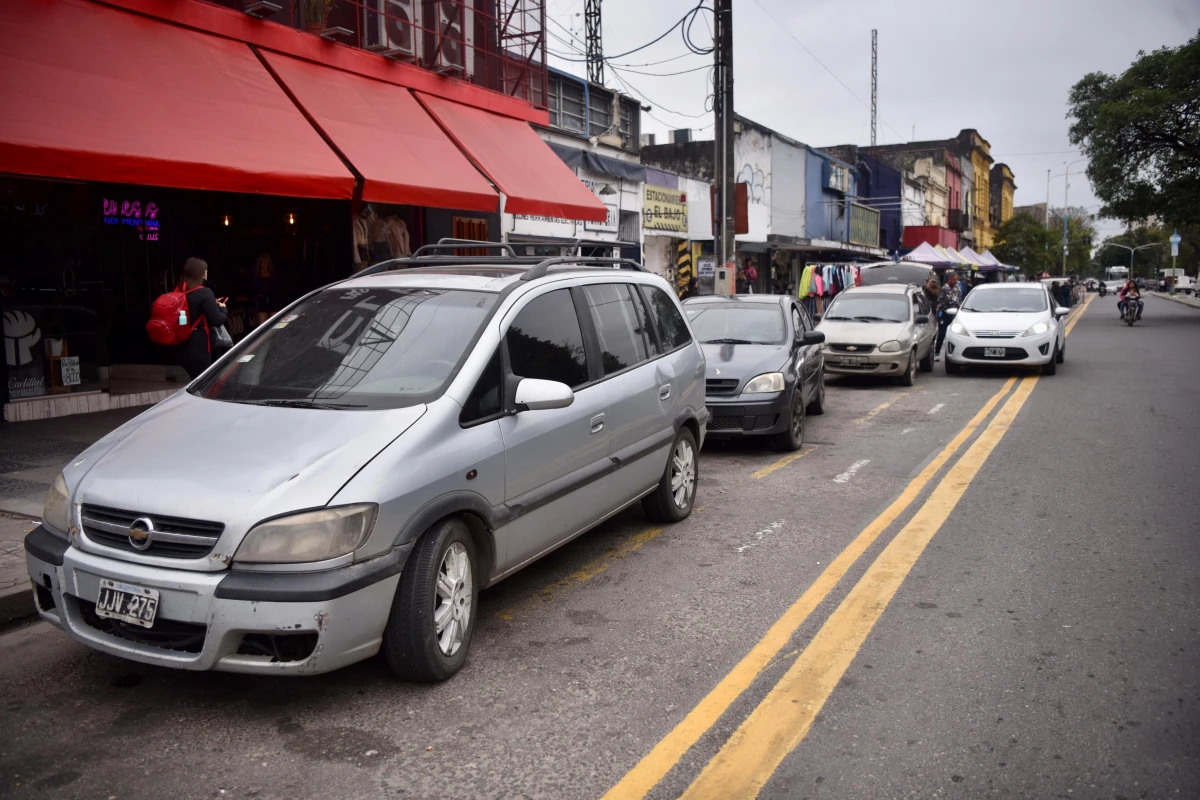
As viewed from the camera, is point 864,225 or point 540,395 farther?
point 864,225

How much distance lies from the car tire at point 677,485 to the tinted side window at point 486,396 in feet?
7.03

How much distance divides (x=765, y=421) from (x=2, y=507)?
20.8ft

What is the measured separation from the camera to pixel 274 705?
384cm

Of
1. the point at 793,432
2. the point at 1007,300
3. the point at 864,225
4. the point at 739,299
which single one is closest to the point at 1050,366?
the point at 1007,300

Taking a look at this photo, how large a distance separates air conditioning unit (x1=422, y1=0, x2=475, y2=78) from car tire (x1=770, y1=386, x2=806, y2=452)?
7651 mm

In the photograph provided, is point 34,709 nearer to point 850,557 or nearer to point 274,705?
point 274,705

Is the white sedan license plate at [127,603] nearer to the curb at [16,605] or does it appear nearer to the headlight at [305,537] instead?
the headlight at [305,537]

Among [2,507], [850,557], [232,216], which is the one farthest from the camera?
[232,216]

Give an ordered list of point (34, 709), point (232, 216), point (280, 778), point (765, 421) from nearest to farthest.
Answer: point (280, 778) < point (34, 709) < point (765, 421) < point (232, 216)

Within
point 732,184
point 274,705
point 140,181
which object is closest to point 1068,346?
point 732,184

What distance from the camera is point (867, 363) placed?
14.7 metres

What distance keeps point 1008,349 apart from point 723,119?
6.54 metres

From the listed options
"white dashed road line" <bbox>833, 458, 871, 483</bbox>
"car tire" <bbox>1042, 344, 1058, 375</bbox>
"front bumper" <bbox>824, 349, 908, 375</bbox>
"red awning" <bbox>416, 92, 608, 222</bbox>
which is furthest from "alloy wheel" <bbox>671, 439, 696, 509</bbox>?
"car tire" <bbox>1042, 344, 1058, 375</bbox>

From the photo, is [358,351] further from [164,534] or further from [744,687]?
[744,687]
